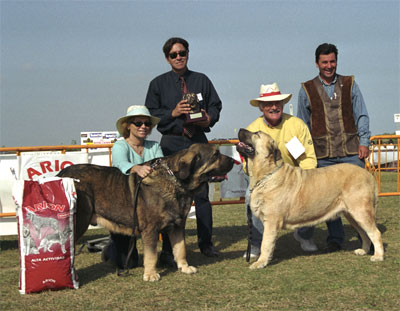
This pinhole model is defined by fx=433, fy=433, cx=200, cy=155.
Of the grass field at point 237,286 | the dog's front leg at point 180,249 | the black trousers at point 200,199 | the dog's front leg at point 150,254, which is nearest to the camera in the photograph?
the grass field at point 237,286

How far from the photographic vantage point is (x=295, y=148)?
5570 mm

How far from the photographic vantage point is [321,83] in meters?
6.06

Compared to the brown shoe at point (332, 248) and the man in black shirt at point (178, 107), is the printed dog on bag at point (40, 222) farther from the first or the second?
the brown shoe at point (332, 248)

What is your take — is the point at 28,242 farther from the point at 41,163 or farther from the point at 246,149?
the point at 41,163

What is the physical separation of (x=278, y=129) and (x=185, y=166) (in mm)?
1611

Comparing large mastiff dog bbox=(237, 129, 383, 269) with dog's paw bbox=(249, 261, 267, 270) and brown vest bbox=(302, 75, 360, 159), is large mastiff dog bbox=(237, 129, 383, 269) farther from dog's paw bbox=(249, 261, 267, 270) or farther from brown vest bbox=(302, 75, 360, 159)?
brown vest bbox=(302, 75, 360, 159)

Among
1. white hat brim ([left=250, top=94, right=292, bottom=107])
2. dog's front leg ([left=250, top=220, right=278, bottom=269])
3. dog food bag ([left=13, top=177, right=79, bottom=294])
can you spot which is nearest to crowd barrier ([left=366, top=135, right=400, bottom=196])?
white hat brim ([left=250, top=94, right=292, bottom=107])

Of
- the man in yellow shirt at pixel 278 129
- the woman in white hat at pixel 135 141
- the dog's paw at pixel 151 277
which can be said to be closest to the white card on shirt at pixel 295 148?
the man in yellow shirt at pixel 278 129

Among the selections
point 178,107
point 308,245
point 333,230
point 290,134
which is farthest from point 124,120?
point 333,230

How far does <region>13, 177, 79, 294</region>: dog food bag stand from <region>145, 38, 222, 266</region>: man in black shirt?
153cm

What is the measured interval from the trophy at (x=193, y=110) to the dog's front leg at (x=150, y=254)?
5.35 feet

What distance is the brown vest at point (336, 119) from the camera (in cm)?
598

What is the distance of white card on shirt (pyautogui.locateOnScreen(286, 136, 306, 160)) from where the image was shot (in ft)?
18.2

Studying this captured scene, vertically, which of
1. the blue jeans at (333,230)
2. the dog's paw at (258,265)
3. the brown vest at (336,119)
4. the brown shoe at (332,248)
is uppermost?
the brown vest at (336,119)
